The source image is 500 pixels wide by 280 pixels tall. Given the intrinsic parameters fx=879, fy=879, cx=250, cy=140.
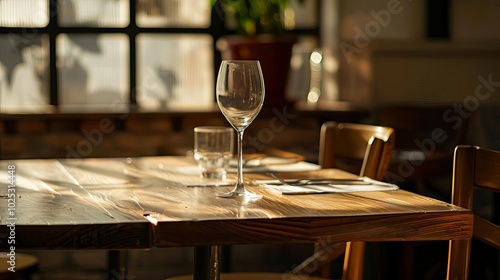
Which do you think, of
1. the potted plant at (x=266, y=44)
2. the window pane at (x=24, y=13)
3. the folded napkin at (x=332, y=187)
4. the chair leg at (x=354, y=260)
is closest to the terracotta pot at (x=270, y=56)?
the potted plant at (x=266, y=44)

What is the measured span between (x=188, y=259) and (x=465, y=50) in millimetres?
1448

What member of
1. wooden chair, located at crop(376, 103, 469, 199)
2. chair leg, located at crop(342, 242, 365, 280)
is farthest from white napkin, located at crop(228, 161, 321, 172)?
wooden chair, located at crop(376, 103, 469, 199)

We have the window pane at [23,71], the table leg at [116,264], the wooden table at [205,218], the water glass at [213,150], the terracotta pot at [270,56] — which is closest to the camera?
the wooden table at [205,218]

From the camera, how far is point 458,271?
172 cm

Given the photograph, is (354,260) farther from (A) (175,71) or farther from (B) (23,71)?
(B) (23,71)

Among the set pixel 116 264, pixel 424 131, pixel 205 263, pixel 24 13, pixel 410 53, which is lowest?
pixel 116 264

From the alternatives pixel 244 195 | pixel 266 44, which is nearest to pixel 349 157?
pixel 244 195

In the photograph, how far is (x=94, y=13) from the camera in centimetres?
386

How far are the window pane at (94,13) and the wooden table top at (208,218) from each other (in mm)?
2168

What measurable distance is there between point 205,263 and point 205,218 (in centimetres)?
29

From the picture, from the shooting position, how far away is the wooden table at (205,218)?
135cm

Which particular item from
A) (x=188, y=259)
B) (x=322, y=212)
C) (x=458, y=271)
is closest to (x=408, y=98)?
(x=188, y=259)

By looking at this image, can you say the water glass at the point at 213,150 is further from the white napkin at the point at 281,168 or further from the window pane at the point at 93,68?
the window pane at the point at 93,68

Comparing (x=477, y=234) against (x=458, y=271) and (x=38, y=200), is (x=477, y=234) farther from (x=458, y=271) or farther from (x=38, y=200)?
(x=38, y=200)
